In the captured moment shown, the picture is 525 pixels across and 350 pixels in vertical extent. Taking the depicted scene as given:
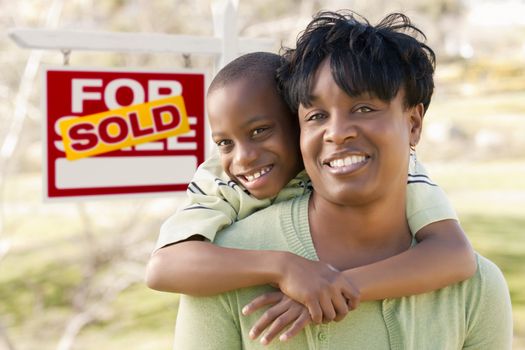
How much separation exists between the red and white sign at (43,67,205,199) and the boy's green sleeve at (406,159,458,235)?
1.41 m

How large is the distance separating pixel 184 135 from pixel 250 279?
1.62 meters

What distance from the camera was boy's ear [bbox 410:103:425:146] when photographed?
1282 millimetres

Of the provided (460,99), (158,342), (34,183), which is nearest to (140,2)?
(158,342)

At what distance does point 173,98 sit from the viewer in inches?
107

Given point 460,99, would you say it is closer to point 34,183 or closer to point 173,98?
point 34,183

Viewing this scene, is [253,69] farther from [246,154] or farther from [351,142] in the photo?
[351,142]

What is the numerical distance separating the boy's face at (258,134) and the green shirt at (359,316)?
0.12 meters

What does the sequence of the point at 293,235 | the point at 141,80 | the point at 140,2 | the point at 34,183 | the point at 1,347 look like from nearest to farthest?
1. the point at 293,235
2. the point at 141,80
3. the point at 140,2
4. the point at 1,347
5. the point at 34,183

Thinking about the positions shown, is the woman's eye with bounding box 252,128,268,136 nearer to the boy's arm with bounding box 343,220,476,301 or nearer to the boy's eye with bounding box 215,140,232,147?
the boy's eye with bounding box 215,140,232,147

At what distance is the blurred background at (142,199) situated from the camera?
6.15 metres

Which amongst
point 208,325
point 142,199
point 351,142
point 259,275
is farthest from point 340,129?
point 142,199

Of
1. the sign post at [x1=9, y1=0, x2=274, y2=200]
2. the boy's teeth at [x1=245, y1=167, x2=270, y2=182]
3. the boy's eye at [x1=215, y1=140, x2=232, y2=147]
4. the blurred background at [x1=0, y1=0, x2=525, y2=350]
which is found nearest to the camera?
the boy's teeth at [x1=245, y1=167, x2=270, y2=182]

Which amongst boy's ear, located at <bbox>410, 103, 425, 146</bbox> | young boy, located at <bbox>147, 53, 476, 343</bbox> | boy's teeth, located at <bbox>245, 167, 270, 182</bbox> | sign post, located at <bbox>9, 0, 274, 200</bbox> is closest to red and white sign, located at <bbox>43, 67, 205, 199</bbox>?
sign post, located at <bbox>9, 0, 274, 200</bbox>

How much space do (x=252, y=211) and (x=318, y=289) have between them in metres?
0.31
